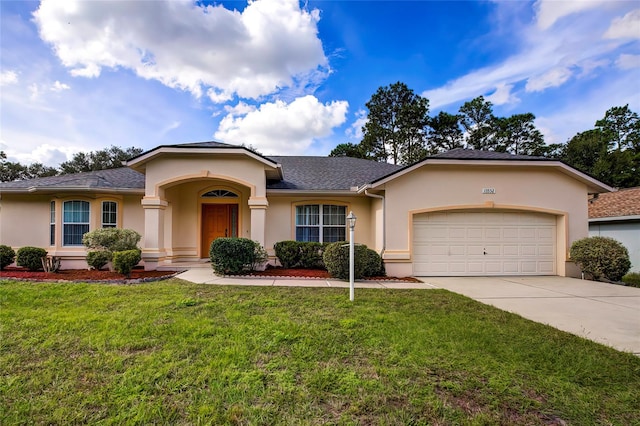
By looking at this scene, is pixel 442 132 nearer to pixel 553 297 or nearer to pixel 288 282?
pixel 553 297

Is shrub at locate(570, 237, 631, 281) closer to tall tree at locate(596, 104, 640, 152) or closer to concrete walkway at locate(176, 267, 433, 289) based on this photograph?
concrete walkway at locate(176, 267, 433, 289)

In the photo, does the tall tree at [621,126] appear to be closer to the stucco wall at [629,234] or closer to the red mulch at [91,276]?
the stucco wall at [629,234]

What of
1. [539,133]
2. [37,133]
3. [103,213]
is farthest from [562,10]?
[539,133]

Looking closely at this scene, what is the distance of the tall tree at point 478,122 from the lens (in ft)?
99.0

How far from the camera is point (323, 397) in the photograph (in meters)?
2.80

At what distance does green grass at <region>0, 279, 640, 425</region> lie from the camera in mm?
2582

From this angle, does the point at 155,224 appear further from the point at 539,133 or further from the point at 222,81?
the point at 539,133

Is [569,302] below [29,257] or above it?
below

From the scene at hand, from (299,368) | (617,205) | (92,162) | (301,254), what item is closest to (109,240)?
(301,254)

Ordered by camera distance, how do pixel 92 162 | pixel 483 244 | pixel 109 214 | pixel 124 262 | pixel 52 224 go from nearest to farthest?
pixel 124 262 < pixel 483 244 < pixel 52 224 < pixel 109 214 < pixel 92 162

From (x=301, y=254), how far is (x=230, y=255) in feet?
8.87

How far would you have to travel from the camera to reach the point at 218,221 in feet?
41.2

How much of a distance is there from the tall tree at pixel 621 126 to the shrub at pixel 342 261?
35.5 metres

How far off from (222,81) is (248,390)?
14.1 metres
